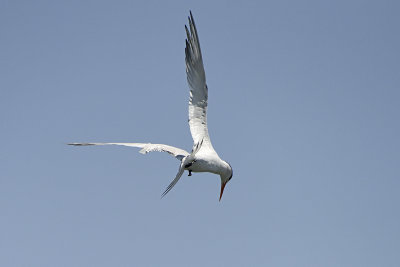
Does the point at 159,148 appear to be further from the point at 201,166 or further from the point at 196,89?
Result: the point at 196,89

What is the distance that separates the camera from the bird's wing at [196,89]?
19.5 metres

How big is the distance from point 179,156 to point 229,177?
8.89ft

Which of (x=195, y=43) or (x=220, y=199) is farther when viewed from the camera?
(x=220, y=199)

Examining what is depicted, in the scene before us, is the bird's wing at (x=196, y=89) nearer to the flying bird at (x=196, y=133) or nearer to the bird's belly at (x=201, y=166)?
the flying bird at (x=196, y=133)

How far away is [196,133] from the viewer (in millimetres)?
20656

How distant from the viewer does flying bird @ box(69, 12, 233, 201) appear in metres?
18.8

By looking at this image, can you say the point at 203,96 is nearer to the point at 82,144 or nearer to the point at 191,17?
the point at 191,17

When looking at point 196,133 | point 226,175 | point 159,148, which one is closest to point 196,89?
point 196,133

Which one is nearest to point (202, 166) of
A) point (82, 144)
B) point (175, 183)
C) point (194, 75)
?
point (175, 183)

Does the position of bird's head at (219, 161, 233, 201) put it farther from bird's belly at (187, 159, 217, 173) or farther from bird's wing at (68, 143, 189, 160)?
bird's wing at (68, 143, 189, 160)

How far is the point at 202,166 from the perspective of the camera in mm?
18984

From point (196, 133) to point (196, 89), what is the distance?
5.39ft

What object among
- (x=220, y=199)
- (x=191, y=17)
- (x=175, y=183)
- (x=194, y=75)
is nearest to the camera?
(x=175, y=183)

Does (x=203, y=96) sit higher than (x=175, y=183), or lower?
higher
